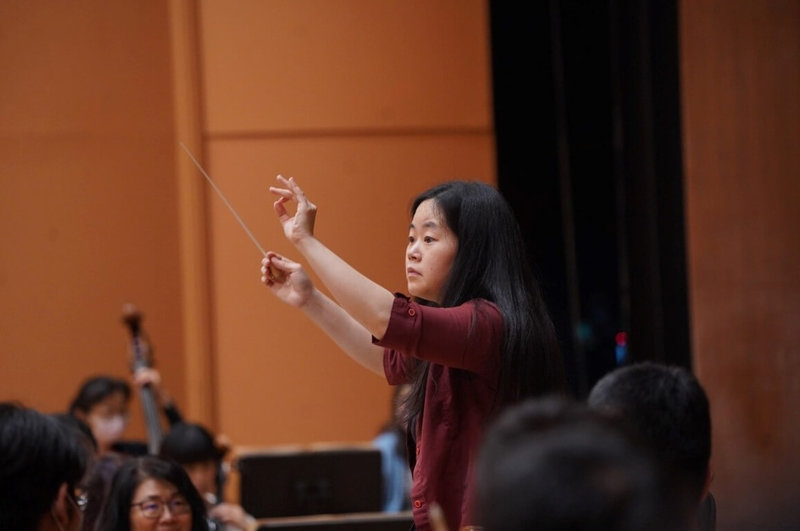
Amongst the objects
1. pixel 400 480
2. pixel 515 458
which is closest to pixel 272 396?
pixel 400 480

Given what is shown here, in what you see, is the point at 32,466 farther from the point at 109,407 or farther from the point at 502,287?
the point at 109,407

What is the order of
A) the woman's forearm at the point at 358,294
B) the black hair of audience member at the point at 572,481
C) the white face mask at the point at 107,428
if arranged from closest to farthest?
the black hair of audience member at the point at 572,481, the woman's forearm at the point at 358,294, the white face mask at the point at 107,428

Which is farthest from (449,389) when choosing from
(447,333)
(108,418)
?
(108,418)

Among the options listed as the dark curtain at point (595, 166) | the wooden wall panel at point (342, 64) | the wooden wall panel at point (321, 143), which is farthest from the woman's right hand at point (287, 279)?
the dark curtain at point (595, 166)

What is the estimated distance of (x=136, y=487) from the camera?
10.6 ft

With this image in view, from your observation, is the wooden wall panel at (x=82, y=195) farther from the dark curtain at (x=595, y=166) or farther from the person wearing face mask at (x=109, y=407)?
the dark curtain at (x=595, y=166)

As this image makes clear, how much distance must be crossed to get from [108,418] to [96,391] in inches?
5.7

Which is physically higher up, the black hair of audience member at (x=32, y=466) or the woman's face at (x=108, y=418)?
the black hair of audience member at (x=32, y=466)

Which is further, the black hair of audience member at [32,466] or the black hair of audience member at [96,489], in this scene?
the black hair of audience member at [96,489]

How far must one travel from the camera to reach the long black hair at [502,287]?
234 centimetres

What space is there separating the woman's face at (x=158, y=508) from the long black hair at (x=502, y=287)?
3.30 feet

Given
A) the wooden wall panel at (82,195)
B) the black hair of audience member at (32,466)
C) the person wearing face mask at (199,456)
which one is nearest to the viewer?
the black hair of audience member at (32,466)

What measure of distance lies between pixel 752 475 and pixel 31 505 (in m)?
5.02

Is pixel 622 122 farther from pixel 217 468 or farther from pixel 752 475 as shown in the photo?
pixel 217 468
